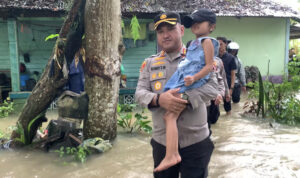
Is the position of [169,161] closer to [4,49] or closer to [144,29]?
[144,29]

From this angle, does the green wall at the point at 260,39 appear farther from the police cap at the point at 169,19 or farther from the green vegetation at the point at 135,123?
the police cap at the point at 169,19

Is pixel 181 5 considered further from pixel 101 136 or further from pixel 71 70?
pixel 101 136

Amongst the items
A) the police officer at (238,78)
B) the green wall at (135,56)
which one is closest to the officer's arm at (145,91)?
the police officer at (238,78)

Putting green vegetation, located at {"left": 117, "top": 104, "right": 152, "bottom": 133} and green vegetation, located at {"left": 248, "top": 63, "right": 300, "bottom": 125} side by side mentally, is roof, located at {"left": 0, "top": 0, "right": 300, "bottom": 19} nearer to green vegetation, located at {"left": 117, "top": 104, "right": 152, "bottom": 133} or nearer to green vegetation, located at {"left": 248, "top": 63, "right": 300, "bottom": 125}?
green vegetation, located at {"left": 117, "top": 104, "right": 152, "bottom": 133}

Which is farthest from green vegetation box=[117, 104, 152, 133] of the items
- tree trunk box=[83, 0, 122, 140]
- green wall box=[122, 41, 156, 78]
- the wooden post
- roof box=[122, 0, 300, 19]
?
green wall box=[122, 41, 156, 78]

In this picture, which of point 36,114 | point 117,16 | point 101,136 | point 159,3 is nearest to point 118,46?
point 117,16

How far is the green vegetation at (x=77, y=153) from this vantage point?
3396 mm

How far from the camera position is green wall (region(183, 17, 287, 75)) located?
36.7ft

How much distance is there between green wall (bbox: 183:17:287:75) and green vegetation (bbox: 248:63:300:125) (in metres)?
6.04

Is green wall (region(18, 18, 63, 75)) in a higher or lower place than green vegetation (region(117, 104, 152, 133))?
higher

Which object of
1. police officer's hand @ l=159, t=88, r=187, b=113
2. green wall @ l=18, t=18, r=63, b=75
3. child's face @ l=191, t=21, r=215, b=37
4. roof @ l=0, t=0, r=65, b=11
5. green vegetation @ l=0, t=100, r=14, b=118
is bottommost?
green vegetation @ l=0, t=100, r=14, b=118

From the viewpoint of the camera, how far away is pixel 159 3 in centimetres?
877

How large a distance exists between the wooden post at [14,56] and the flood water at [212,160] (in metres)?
4.30

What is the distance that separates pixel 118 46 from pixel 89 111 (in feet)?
3.75
